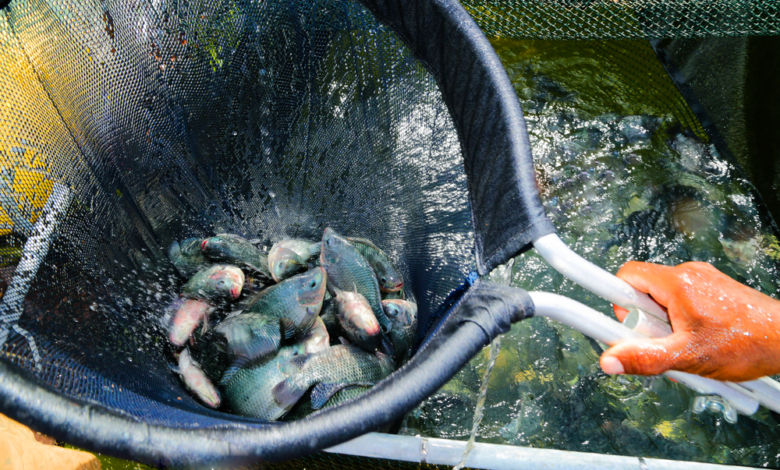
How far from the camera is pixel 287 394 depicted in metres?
1.59

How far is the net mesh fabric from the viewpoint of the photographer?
4.84 feet

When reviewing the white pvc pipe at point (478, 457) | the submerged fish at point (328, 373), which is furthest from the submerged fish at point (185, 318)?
the white pvc pipe at point (478, 457)

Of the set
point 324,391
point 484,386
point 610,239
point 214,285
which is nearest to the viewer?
point 484,386

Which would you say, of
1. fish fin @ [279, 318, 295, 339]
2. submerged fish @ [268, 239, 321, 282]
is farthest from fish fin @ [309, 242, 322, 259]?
fish fin @ [279, 318, 295, 339]

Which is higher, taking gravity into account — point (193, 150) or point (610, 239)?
point (193, 150)

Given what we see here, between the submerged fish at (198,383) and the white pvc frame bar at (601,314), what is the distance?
121cm

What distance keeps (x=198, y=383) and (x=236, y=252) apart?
617 millimetres

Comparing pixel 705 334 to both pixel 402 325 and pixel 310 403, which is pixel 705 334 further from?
pixel 310 403

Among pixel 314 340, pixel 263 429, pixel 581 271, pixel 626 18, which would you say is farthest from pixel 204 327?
pixel 626 18

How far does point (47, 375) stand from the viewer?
98 cm

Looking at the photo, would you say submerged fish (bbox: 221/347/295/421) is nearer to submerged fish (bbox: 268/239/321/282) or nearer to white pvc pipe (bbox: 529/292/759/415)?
submerged fish (bbox: 268/239/321/282)

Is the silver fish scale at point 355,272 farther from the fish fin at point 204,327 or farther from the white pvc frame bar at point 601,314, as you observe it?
the white pvc frame bar at point 601,314

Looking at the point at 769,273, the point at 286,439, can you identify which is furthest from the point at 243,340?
the point at 769,273

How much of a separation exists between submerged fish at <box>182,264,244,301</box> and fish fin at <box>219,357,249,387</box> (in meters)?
0.33
